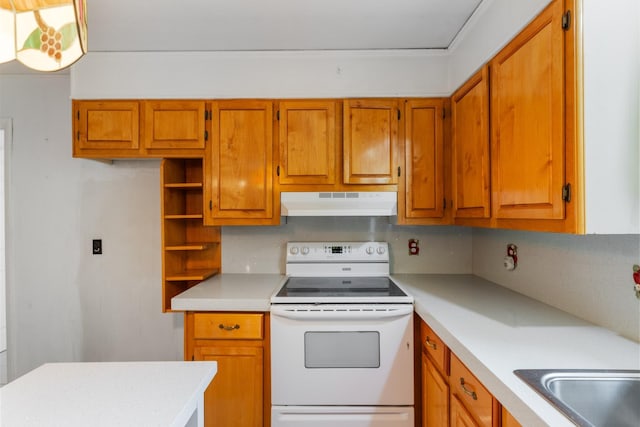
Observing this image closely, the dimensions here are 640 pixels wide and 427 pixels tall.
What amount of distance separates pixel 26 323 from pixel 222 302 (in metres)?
1.79

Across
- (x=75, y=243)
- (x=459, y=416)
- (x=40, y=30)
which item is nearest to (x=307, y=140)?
(x=40, y=30)

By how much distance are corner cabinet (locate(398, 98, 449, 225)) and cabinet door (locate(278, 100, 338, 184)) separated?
454 mm

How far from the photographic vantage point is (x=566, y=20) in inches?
41.0

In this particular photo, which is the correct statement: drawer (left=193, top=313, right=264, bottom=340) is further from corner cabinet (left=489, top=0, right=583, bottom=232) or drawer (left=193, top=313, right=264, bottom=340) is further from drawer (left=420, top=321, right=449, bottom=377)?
corner cabinet (left=489, top=0, right=583, bottom=232)

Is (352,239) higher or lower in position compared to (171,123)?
lower

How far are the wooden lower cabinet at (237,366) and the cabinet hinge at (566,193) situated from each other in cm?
142

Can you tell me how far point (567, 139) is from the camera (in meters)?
1.04

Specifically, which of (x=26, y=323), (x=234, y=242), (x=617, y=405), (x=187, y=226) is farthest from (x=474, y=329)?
(x=26, y=323)

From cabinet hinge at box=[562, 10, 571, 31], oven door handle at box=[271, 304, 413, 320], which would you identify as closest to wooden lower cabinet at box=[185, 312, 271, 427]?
oven door handle at box=[271, 304, 413, 320]

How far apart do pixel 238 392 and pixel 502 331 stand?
52.1 inches

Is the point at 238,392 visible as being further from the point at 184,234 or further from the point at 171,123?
the point at 171,123

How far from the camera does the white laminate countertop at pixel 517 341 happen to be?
834 millimetres

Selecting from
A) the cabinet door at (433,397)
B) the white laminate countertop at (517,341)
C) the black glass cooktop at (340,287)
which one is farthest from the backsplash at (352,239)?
the cabinet door at (433,397)

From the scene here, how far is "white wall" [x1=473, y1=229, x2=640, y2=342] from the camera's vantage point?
1154 mm
